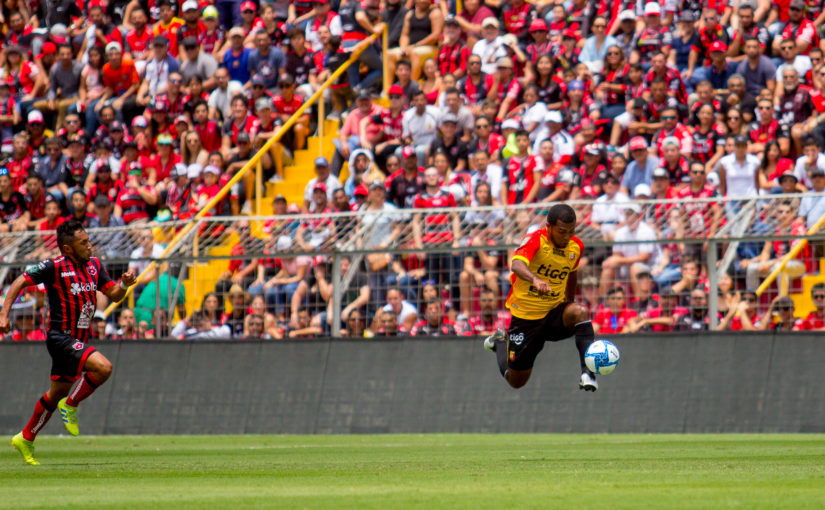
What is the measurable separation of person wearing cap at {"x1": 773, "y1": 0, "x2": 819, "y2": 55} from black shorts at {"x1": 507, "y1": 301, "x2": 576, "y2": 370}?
9.02m

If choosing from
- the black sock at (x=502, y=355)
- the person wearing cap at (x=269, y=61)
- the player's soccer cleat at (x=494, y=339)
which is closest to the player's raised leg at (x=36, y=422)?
the player's soccer cleat at (x=494, y=339)

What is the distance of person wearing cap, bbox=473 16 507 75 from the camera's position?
2520 cm

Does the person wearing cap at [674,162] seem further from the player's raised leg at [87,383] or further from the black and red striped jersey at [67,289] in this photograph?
the player's raised leg at [87,383]

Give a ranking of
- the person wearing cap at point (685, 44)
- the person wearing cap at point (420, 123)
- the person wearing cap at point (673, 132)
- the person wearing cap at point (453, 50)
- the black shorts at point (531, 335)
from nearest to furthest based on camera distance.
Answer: the black shorts at point (531, 335), the person wearing cap at point (673, 132), the person wearing cap at point (685, 44), the person wearing cap at point (420, 123), the person wearing cap at point (453, 50)

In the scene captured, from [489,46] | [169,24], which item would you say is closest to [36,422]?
[489,46]

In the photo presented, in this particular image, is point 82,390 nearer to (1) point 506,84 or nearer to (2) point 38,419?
(2) point 38,419

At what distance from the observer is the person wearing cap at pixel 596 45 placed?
2406 centimetres

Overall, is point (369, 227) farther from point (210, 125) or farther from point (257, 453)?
point (210, 125)

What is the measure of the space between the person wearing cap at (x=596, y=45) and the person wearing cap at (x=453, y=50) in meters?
2.44

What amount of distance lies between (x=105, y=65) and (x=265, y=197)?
19.7ft

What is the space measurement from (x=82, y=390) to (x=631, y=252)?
711 centimetres

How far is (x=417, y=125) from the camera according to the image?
25000 millimetres

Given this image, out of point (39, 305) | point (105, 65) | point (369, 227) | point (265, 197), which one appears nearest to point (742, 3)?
point (369, 227)

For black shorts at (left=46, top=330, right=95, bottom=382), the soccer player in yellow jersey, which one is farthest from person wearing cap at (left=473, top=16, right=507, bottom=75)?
black shorts at (left=46, top=330, right=95, bottom=382)
